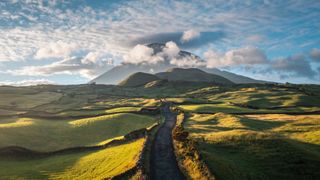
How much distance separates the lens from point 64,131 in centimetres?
9200

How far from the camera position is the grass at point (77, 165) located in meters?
53.0

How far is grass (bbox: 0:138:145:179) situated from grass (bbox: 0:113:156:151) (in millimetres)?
9529

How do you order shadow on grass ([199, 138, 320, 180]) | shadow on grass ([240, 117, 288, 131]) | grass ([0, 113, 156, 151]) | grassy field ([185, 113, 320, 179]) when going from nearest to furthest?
shadow on grass ([199, 138, 320, 180])
grassy field ([185, 113, 320, 179])
grass ([0, 113, 156, 151])
shadow on grass ([240, 117, 288, 131])

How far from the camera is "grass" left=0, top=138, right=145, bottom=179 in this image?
53000mm

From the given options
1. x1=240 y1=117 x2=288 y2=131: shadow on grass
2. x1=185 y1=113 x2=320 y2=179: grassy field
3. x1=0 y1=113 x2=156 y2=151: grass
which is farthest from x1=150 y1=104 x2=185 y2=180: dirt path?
x1=240 y1=117 x2=288 y2=131: shadow on grass

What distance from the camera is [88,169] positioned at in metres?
56.1

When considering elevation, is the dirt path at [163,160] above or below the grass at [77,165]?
above

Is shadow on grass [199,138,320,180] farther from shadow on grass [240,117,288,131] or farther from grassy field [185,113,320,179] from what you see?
shadow on grass [240,117,288,131]

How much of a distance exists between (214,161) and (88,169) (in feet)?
69.6

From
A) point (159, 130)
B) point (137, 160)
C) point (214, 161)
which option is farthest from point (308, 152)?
point (159, 130)

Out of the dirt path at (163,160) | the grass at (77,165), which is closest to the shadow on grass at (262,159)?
the dirt path at (163,160)

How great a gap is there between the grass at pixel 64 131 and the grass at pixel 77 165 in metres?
9.53

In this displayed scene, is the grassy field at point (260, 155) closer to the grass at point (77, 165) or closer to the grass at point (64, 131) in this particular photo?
the grass at point (77, 165)

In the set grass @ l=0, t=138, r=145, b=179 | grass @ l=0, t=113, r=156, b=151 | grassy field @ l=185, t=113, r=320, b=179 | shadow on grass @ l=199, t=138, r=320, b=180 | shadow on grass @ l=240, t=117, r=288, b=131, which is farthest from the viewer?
shadow on grass @ l=240, t=117, r=288, b=131
